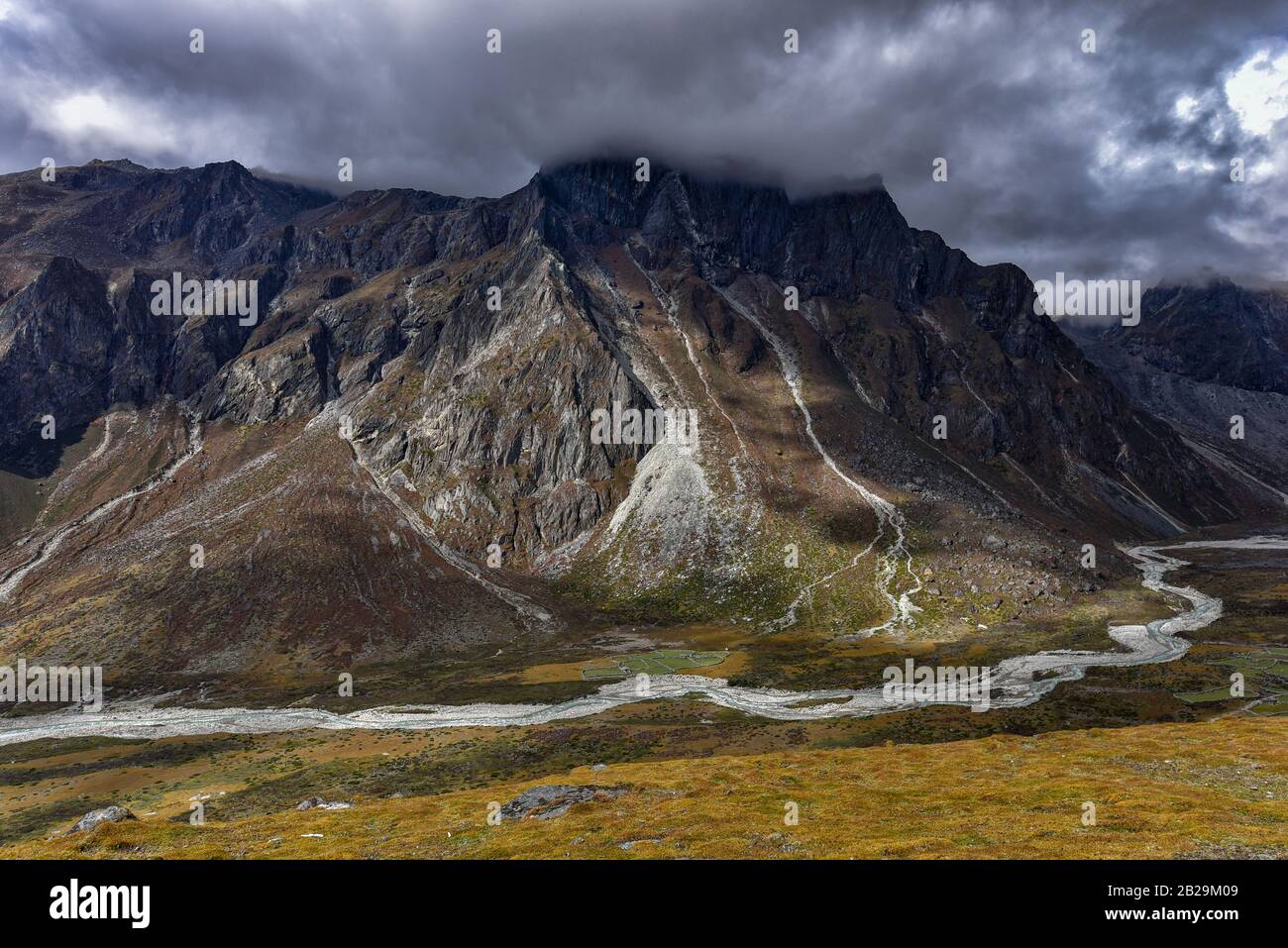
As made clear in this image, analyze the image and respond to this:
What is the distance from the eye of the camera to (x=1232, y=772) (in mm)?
54219

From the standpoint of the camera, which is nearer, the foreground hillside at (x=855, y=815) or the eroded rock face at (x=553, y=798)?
the foreground hillside at (x=855, y=815)

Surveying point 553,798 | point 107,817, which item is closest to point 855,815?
point 553,798

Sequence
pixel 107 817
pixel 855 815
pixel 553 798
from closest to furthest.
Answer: pixel 855 815
pixel 107 817
pixel 553 798

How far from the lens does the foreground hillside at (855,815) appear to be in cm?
3662

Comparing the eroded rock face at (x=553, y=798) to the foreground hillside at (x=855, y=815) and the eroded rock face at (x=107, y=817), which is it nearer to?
the foreground hillside at (x=855, y=815)

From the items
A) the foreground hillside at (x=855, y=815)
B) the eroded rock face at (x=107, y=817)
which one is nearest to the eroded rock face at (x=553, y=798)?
the foreground hillside at (x=855, y=815)

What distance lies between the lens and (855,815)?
4569cm

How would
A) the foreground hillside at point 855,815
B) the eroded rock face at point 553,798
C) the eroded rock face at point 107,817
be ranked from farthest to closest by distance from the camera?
the eroded rock face at point 107,817 → the eroded rock face at point 553,798 → the foreground hillside at point 855,815

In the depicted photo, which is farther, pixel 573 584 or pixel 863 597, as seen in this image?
pixel 573 584

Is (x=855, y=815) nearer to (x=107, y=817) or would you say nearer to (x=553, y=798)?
(x=553, y=798)

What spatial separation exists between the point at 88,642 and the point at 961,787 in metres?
169
